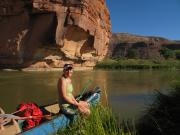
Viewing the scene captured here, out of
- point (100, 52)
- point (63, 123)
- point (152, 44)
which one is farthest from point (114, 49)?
point (63, 123)

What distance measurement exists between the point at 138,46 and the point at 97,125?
109589 mm

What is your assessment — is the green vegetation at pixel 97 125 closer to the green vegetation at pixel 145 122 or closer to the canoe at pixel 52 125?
the green vegetation at pixel 145 122

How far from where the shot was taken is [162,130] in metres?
6.30

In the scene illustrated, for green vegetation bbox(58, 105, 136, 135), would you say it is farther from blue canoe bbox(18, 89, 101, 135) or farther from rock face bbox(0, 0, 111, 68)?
rock face bbox(0, 0, 111, 68)

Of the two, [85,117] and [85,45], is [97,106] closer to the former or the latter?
[85,117]

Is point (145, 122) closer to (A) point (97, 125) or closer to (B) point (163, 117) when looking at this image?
(B) point (163, 117)

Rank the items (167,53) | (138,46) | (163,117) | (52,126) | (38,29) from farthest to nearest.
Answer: (138,46)
(167,53)
(38,29)
(163,117)
(52,126)

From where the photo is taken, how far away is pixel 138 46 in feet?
373

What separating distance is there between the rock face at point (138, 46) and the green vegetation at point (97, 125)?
87.9 m

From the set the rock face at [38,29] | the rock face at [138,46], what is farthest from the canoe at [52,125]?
the rock face at [138,46]

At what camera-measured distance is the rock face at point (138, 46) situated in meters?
103

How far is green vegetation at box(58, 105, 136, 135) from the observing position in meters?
5.39

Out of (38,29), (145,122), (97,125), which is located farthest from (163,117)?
(38,29)

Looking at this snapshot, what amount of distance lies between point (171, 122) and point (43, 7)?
101 feet
